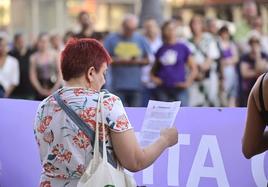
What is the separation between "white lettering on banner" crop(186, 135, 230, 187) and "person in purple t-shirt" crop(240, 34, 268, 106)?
7280 millimetres

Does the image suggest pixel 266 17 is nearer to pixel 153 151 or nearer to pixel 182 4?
pixel 182 4

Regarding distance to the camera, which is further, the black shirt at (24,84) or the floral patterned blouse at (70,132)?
the black shirt at (24,84)

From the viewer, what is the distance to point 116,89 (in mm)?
11695

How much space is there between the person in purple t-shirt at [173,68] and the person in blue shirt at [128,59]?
416mm

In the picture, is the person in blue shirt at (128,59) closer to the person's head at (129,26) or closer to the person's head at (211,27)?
the person's head at (129,26)

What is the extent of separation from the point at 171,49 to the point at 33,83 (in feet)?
8.86

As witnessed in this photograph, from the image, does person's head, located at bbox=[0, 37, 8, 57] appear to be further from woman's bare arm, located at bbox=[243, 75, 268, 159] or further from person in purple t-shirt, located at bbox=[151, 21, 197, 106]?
woman's bare arm, located at bbox=[243, 75, 268, 159]

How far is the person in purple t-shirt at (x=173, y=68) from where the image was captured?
1102 centimetres

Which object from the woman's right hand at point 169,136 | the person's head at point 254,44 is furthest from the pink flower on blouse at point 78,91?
the person's head at point 254,44

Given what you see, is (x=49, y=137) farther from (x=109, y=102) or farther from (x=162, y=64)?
(x=162, y=64)

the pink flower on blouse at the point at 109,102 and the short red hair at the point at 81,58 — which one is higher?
the short red hair at the point at 81,58

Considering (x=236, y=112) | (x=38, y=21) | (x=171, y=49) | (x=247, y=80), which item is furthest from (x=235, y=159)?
(x=38, y=21)

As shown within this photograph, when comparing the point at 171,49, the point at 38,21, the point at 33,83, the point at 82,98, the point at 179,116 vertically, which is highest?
the point at 82,98

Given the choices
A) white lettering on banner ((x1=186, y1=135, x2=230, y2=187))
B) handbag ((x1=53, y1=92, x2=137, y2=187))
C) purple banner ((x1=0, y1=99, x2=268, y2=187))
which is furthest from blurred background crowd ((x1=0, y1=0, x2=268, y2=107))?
handbag ((x1=53, y1=92, x2=137, y2=187))
